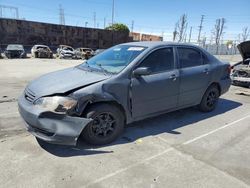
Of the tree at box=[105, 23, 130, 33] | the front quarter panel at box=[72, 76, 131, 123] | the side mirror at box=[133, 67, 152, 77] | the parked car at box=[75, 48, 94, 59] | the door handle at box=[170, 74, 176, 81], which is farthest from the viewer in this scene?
the tree at box=[105, 23, 130, 33]

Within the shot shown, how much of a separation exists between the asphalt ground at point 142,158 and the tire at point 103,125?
5.4 inches

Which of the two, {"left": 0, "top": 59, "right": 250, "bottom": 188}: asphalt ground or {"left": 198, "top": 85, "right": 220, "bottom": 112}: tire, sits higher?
{"left": 198, "top": 85, "right": 220, "bottom": 112}: tire

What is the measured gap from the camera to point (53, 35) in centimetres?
4172

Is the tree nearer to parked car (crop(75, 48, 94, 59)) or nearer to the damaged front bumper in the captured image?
parked car (crop(75, 48, 94, 59))

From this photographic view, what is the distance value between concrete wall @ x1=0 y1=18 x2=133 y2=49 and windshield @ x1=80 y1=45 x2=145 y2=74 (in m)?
36.1

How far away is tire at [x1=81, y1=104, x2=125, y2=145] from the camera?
361cm

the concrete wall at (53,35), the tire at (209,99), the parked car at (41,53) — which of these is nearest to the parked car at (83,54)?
the parked car at (41,53)

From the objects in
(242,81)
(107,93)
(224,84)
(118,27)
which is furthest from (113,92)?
(118,27)

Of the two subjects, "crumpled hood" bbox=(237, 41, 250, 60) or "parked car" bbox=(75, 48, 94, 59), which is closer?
"crumpled hood" bbox=(237, 41, 250, 60)

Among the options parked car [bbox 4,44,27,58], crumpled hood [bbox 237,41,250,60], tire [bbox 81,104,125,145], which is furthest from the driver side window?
parked car [bbox 4,44,27,58]

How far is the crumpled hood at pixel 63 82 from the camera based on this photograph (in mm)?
3469

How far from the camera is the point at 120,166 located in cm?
320

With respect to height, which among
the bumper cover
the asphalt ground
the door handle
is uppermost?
the door handle

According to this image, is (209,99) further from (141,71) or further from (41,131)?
(41,131)
